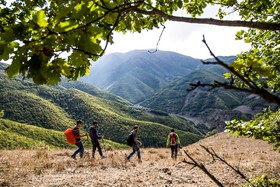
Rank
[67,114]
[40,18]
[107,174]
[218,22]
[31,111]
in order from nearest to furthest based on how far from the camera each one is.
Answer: [40,18]
[218,22]
[107,174]
[31,111]
[67,114]

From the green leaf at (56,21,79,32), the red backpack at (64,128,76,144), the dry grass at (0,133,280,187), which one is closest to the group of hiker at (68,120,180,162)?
the red backpack at (64,128,76,144)

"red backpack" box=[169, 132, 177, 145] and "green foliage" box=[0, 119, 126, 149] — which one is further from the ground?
"red backpack" box=[169, 132, 177, 145]

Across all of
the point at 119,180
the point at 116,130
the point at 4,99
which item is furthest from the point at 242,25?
the point at 4,99

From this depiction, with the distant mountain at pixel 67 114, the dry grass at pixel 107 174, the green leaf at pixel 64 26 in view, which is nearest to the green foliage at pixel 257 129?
the green leaf at pixel 64 26

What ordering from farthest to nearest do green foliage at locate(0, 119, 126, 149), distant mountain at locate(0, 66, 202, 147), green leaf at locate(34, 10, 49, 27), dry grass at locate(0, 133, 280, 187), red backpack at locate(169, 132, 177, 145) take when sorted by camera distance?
1. distant mountain at locate(0, 66, 202, 147)
2. green foliage at locate(0, 119, 126, 149)
3. red backpack at locate(169, 132, 177, 145)
4. dry grass at locate(0, 133, 280, 187)
5. green leaf at locate(34, 10, 49, 27)

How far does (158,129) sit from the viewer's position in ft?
413

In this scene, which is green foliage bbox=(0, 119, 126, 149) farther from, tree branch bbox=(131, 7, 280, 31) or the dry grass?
tree branch bbox=(131, 7, 280, 31)

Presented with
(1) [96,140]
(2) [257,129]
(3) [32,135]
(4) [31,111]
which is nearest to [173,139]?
(1) [96,140]

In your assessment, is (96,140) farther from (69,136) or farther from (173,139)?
(173,139)

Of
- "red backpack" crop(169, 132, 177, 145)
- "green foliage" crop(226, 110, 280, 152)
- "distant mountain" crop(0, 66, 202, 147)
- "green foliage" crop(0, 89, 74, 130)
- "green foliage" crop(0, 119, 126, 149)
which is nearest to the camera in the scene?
"green foliage" crop(226, 110, 280, 152)

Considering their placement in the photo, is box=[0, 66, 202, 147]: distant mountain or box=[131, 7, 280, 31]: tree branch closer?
box=[131, 7, 280, 31]: tree branch

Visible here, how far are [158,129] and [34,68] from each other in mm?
125555

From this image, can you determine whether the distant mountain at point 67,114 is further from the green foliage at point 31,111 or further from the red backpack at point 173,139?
the red backpack at point 173,139

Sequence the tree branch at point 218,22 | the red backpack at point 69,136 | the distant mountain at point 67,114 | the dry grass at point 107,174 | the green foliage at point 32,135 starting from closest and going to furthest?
the tree branch at point 218,22 < the dry grass at point 107,174 < the red backpack at point 69,136 < the green foliage at point 32,135 < the distant mountain at point 67,114
